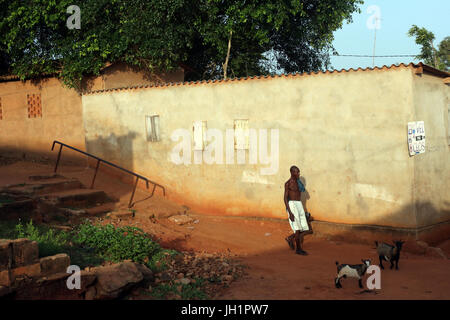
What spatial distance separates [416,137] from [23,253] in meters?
7.87

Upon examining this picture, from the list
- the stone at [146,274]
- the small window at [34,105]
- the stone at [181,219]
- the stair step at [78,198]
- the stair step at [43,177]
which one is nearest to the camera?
the stone at [146,274]

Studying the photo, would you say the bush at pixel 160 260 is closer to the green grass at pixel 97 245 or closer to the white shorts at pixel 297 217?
the green grass at pixel 97 245

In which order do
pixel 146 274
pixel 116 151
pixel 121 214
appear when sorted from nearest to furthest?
pixel 146 274
pixel 121 214
pixel 116 151

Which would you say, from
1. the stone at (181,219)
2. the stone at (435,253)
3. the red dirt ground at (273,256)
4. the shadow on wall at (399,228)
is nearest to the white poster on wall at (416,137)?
the shadow on wall at (399,228)

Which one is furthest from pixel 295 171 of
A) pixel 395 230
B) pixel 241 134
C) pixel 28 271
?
pixel 28 271

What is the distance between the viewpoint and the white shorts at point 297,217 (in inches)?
362

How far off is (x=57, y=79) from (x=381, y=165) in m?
12.2

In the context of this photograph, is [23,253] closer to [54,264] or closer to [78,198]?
[54,264]

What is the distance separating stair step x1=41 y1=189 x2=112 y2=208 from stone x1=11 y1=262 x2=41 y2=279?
5341mm

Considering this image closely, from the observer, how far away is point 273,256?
902cm

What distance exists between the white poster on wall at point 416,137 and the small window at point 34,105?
43.7 feet

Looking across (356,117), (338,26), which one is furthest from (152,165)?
(338,26)

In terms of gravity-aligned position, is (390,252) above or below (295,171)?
below
